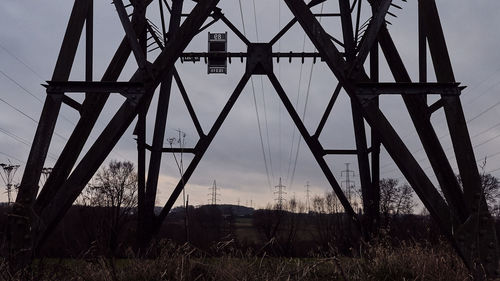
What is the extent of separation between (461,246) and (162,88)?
7.09m

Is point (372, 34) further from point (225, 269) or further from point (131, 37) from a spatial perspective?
point (225, 269)

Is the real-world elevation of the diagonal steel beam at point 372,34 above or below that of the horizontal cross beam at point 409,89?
above

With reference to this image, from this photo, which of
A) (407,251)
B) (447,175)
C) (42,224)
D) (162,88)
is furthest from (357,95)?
(162,88)

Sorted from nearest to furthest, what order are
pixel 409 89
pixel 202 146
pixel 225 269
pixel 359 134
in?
pixel 225 269 < pixel 409 89 < pixel 202 146 < pixel 359 134

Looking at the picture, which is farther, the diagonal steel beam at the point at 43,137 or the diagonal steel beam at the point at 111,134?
the diagonal steel beam at the point at 111,134

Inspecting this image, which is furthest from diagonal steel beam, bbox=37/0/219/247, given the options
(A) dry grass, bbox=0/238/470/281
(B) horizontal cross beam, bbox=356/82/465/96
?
(B) horizontal cross beam, bbox=356/82/465/96

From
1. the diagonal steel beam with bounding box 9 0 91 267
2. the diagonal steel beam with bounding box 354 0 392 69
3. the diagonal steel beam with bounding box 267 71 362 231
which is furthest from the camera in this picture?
the diagonal steel beam with bounding box 267 71 362 231

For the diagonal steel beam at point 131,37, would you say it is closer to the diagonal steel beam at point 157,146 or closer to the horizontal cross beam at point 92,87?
the horizontal cross beam at point 92,87

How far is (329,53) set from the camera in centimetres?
615

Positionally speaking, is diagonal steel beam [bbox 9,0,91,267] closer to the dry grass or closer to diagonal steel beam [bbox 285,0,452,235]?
the dry grass

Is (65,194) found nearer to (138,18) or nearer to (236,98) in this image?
(138,18)

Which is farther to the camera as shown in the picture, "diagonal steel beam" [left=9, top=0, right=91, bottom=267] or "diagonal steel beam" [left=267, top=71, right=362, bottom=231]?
"diagonal steel beam" [left=267, top=71, right=362, bottom=231]

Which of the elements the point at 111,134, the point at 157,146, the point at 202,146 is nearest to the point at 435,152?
the point at 111,134

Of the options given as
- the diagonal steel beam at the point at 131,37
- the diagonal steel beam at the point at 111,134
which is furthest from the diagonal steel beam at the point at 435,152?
the diagonal steel beam at the point at 131,37
